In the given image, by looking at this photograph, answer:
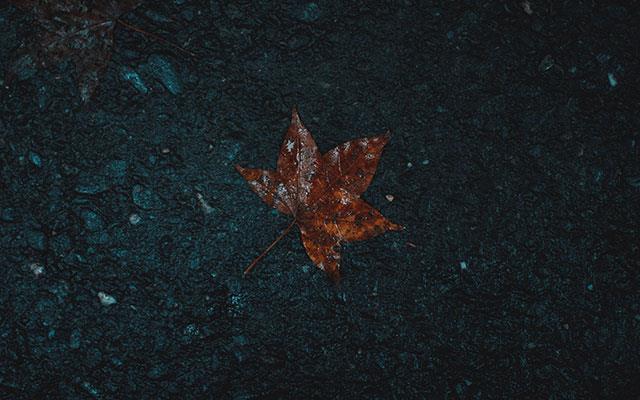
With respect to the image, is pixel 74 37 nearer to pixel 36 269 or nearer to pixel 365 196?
pixel 36 269

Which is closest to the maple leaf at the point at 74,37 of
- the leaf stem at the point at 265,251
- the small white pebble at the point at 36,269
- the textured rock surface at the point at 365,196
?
the textured rock surface at the point at 365,196

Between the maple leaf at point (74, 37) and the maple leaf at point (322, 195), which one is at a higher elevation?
the maple leaf at point (74, 37)

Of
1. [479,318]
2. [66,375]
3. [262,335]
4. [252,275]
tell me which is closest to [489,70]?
[479,318]

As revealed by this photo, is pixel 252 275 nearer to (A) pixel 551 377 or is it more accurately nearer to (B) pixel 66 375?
(B) pixel 66 375

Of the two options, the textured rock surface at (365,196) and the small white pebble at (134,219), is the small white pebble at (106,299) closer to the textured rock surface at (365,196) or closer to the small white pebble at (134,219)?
the textured rock surface at (365,196)

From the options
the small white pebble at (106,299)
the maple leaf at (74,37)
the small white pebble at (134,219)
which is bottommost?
the small white pebble at (106,299)

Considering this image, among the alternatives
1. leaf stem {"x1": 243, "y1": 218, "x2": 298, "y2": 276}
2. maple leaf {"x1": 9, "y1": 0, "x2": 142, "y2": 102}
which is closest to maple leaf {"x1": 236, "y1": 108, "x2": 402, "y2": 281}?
leaf stem {"x1": 243, "y1": 218, "x2": 298, "y2": 276}

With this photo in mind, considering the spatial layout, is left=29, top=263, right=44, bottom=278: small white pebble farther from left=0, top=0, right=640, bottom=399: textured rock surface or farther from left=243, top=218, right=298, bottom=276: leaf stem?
left=243, top=218, right=298, bottom=276: leaf stem

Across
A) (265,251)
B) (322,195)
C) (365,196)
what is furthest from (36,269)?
(365,196)
